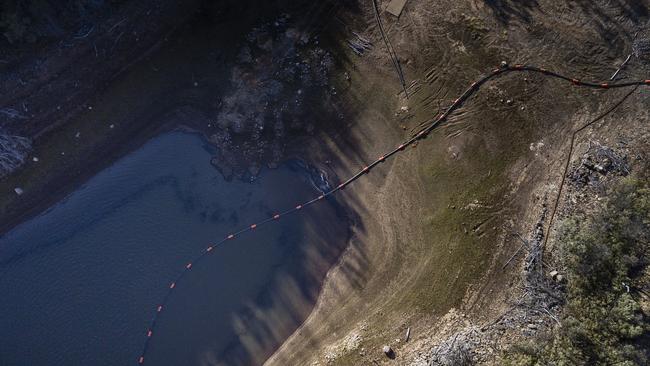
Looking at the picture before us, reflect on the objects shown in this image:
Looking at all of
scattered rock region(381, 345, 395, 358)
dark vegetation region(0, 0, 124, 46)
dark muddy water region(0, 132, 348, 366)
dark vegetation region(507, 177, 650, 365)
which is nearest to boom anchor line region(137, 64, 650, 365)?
dark muddy water region(0, 132, 348, 366)

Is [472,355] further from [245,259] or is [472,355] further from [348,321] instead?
[245,259]

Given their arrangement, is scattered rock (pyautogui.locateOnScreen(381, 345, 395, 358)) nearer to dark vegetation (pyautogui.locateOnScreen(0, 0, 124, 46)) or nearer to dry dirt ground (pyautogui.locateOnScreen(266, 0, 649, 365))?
dry dirt ground (pyautogui.locateOnScreen(266, 0, 649, 365))

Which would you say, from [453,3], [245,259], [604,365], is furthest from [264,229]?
[604,365]

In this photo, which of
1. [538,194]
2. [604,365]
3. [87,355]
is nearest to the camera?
[604,365]

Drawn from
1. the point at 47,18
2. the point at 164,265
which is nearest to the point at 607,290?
the point at 164,265

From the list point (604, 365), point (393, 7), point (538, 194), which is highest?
point (393, 7)
